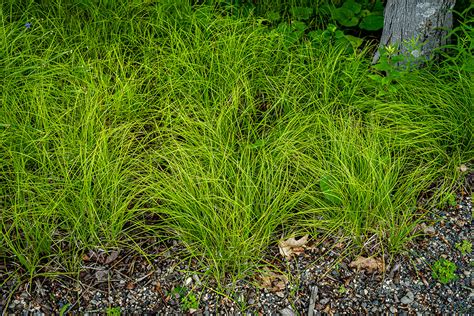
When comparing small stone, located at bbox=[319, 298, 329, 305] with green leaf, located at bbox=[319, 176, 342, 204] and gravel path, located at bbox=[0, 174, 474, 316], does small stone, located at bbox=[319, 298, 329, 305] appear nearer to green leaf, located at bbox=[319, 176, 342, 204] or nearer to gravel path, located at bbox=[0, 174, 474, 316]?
gravel path, located at bbox=[0, 174, 474, 316]

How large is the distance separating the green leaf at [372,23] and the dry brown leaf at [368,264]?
174 centimetres

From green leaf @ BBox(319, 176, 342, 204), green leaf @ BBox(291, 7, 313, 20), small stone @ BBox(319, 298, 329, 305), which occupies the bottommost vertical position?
small stone @ BBox(319, 298, 329, 305)

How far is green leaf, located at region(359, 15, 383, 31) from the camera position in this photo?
3.57 meters

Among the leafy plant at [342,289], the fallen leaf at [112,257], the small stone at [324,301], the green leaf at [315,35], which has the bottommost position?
the small stone at [324,301]

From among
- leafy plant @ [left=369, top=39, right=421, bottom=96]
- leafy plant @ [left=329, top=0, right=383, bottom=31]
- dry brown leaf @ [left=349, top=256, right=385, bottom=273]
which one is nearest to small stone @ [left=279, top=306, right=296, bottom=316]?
dry brown leaf @ [left=349, top=256, right=385, bottom=273]

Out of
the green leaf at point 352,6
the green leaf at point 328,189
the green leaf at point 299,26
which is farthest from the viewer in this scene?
the green leaf at point 352,6

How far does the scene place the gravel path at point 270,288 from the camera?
2361 millimetres

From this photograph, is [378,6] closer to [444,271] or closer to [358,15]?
[358,15]

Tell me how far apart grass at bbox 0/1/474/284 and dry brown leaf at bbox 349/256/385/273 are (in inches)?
2.8

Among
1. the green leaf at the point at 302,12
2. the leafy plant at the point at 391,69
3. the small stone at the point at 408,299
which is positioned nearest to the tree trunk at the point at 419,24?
the leafy plant at the point at 391,69

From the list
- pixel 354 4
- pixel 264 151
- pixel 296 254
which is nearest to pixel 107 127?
pixel 264 151

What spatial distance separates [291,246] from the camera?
8.41 ft

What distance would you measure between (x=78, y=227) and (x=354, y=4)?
2.35 meters

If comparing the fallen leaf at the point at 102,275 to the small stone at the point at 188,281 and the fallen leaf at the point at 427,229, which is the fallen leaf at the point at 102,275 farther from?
the fallen leaf at the point at 427,229
